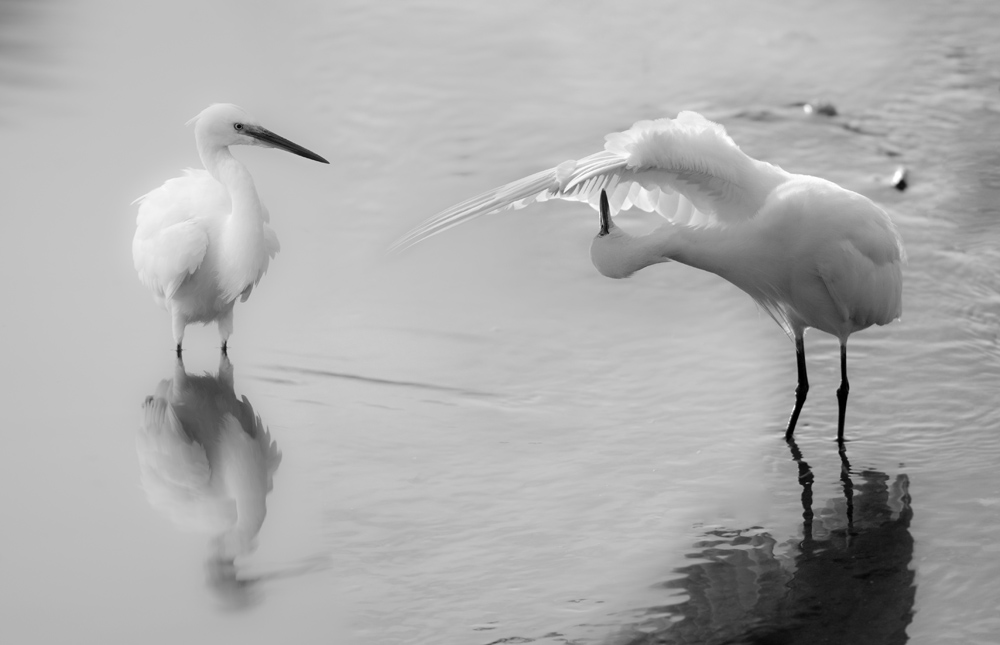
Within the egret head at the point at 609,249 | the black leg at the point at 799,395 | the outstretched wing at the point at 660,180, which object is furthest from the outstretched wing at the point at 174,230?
the black leg at the point at 799,395

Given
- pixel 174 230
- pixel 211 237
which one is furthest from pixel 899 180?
pixel 174 230

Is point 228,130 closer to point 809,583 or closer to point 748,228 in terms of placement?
point 748,228

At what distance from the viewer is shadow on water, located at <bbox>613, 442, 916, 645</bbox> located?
152 inches

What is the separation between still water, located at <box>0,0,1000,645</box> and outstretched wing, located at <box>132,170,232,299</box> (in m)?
0.38

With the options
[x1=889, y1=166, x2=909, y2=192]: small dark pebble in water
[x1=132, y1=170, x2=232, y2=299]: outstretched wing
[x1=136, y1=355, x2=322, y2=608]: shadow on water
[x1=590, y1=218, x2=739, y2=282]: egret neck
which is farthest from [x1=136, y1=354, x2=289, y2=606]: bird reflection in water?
[x1=889, y1=166, x2=909, y2=192]: small dark pebble in water

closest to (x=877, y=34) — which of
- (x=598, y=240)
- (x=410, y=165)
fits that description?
(x=410, y=165)

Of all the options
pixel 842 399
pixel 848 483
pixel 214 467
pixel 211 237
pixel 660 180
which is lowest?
pixel 848 483

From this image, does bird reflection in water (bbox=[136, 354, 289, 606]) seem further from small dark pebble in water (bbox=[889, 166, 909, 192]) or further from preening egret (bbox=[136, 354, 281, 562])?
small dark pebble in water (bbox=[889, 166, 909, 192])

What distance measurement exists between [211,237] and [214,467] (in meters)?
1.41

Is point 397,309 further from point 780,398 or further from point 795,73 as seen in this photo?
point 795,73

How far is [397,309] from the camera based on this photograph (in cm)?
619

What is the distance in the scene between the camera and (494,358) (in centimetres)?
570

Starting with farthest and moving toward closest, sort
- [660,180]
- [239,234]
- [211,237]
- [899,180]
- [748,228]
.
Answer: [899,180] → [211,237] → [239,234] → [748,228] → [660,180]

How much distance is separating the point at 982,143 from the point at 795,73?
1.46 meters
